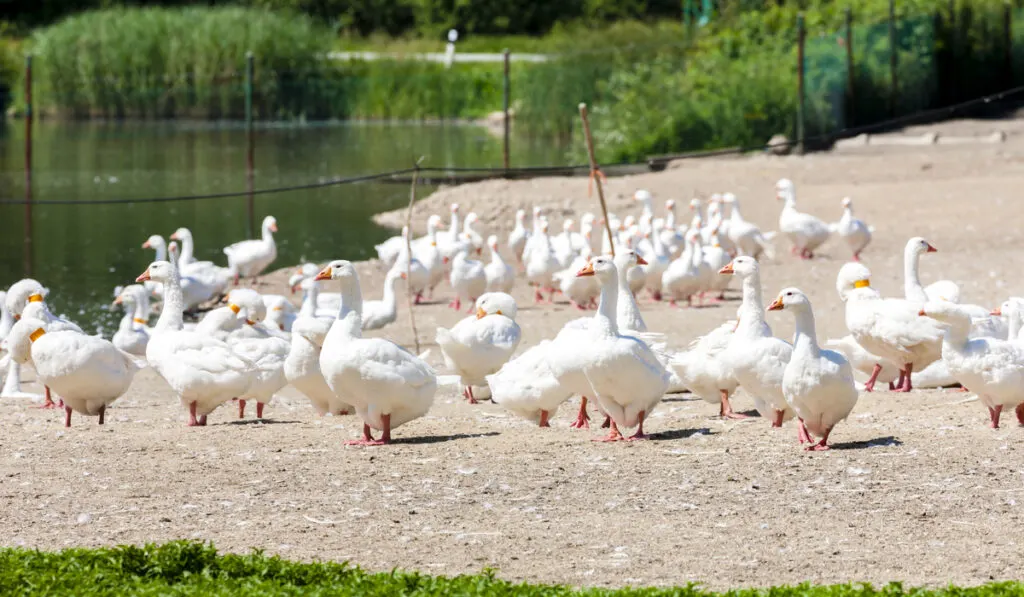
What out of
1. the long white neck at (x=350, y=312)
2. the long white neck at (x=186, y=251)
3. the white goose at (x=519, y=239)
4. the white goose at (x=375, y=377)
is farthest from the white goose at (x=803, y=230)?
the white goose at (x=375, y=377)

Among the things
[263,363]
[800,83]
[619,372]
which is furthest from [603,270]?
[800,83]

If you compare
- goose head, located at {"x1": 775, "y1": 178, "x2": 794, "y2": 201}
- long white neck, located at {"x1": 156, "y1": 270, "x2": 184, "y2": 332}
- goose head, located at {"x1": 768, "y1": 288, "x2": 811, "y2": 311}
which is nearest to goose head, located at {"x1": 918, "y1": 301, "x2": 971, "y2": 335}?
goose head, located at {"x1": 768, "y1": 288, "x2": 811, "y2": 311}

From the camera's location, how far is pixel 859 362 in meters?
11.6

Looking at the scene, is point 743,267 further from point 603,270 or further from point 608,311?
point 608,311

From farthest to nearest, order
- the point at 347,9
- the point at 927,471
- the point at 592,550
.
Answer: the point at 347,9 → the point at 927,471 → the point at 592,550

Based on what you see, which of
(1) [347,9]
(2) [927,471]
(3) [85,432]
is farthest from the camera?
(1) [347,9]

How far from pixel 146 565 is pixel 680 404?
5469 mm

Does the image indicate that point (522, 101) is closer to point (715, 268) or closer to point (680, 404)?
point (715, 268)

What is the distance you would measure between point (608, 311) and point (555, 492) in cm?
162

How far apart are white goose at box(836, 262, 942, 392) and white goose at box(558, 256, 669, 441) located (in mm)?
2236

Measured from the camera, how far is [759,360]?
30.7ft

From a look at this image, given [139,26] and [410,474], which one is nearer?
[410,474]

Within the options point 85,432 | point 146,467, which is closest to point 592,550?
point 146,467

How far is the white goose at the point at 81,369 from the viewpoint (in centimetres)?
1005
